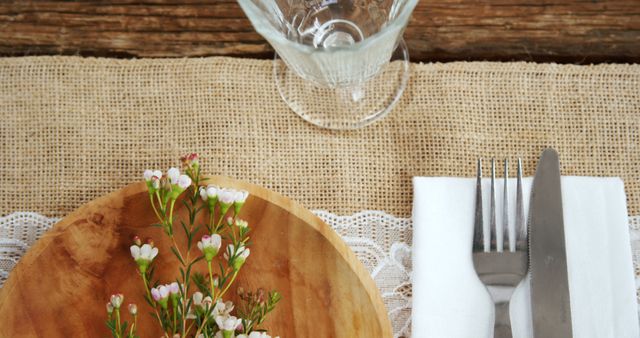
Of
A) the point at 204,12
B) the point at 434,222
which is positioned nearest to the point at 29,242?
the point at 204,12

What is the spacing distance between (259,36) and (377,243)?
0.31 metres

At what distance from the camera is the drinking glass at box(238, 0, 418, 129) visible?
2.71 ft

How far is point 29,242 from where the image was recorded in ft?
2.81

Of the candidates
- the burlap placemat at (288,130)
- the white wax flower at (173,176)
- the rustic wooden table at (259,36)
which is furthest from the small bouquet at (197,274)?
the rustic wooden table at (259,36)

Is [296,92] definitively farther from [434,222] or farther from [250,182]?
[434,222]

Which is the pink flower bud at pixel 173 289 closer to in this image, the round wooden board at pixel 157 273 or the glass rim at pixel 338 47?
the round wooden board at pixel 157 273

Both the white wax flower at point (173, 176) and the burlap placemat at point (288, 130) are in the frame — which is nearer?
Result: the white wax flower at point (173, 176)

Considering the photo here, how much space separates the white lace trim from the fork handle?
0.10m

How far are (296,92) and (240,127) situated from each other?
8cm

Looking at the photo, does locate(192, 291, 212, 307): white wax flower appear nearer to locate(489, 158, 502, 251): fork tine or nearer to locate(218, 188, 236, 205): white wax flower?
locate(218, 188, 236, 205): white wax flower

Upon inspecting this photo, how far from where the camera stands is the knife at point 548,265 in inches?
30.5

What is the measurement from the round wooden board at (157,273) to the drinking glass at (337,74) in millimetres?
148

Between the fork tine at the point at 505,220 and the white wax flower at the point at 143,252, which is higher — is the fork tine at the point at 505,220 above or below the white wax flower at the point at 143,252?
above

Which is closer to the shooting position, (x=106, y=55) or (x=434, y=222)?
(x=434, y=222)
